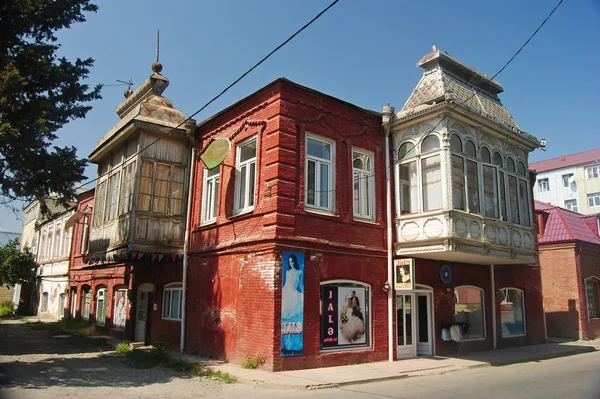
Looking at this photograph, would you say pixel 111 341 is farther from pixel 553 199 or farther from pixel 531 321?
pixel 553 199

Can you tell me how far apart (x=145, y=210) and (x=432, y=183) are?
9146 mm

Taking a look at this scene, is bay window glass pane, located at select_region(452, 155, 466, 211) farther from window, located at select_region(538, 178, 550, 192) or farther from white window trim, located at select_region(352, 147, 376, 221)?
window, located at select_region(538, 178, 550, 192)

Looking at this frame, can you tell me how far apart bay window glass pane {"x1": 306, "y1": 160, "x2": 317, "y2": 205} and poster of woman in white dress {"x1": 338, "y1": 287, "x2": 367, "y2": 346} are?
2.62 m

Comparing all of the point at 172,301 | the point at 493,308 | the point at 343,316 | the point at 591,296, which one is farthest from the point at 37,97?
the point at 591,296

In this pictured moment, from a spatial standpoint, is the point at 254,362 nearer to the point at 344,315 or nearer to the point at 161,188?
the point at 344,315

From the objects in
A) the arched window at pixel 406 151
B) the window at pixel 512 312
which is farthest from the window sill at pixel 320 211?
the window at pixel 512 312

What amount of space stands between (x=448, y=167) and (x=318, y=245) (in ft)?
14.4

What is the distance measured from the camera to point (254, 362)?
1179cm

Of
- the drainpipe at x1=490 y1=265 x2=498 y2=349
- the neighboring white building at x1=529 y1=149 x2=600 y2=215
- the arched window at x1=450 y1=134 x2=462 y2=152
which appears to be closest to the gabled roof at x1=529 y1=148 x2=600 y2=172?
the neighboring white building at x1=529 y1=149 x2=600 y2=215

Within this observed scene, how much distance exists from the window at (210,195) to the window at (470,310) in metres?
8.71

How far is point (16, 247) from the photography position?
1351 inches

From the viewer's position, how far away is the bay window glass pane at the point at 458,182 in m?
13.6

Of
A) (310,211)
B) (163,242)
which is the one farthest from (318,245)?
(163,242)

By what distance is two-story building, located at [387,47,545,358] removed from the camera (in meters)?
13.6
